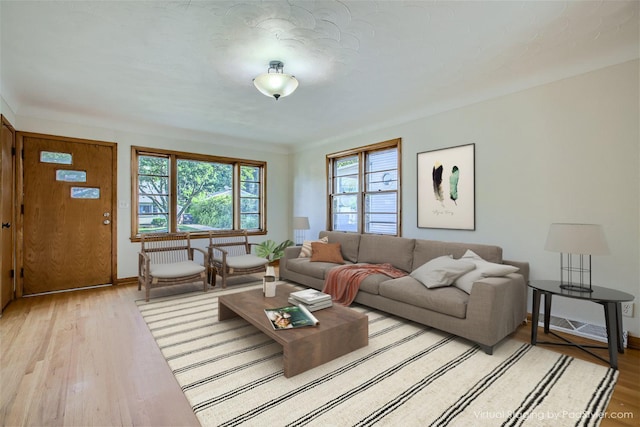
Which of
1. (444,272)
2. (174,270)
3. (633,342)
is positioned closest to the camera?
(633,342)

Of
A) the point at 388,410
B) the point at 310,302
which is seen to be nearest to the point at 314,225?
the point at 310,302

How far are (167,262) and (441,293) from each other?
13.1 ft

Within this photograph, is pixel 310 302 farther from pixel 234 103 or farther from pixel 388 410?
pixel 234 103

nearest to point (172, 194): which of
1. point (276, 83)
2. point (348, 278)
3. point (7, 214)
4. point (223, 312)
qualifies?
point (7, 214)

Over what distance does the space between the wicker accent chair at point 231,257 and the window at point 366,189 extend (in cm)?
161

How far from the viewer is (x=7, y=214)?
357 centimetres

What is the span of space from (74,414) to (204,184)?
4.28 metres

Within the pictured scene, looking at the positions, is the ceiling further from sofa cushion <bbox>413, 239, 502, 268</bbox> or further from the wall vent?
the wall vent

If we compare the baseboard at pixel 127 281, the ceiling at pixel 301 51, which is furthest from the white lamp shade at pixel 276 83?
the baseboard at pixel 127 281

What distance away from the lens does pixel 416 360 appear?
7.55ft

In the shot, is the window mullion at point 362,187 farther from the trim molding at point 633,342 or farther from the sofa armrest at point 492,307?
the trim molding at point 633,342

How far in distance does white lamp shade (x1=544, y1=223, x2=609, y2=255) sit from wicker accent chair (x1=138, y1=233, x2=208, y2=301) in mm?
3967

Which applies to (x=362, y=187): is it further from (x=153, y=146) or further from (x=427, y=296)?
(x=153, y=146)

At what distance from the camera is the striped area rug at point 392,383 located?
168 cm
